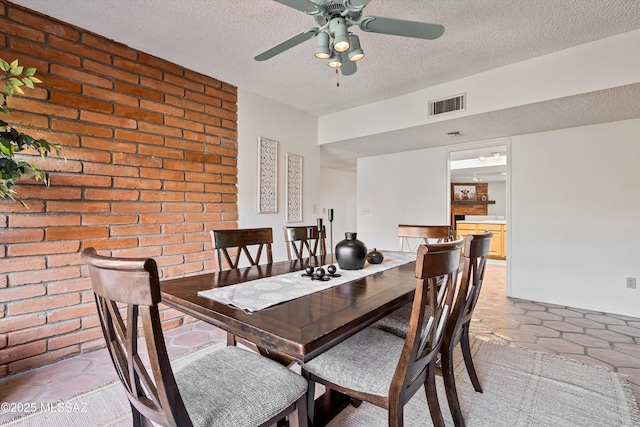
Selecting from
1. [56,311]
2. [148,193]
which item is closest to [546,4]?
[148,193]

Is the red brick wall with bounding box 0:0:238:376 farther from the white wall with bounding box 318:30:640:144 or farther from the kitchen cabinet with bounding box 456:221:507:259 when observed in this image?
the kitchen cabinet with bounding box 456:221:507:259

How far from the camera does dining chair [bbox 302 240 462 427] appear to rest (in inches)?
39.0

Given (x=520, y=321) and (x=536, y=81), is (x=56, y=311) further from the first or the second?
(x=536, y=81)

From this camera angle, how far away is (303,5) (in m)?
1.44

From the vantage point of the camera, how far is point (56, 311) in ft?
6.85

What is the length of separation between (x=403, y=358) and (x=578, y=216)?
137 inches

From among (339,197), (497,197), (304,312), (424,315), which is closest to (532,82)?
(424,315)

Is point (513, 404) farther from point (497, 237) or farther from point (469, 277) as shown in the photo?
point (497, 237)

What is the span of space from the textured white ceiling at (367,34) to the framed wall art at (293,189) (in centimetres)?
101

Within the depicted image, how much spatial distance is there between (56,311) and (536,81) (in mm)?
4256

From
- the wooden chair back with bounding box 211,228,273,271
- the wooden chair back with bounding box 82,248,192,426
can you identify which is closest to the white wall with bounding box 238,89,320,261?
the wooden chair back with bounding box 211,228,273,271

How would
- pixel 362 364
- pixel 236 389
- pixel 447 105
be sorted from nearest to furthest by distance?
pixel 236 389
pixel 362 364
pixel 447 105

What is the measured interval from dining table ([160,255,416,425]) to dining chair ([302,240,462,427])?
16 centimetres

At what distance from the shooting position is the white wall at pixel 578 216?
119 inches
